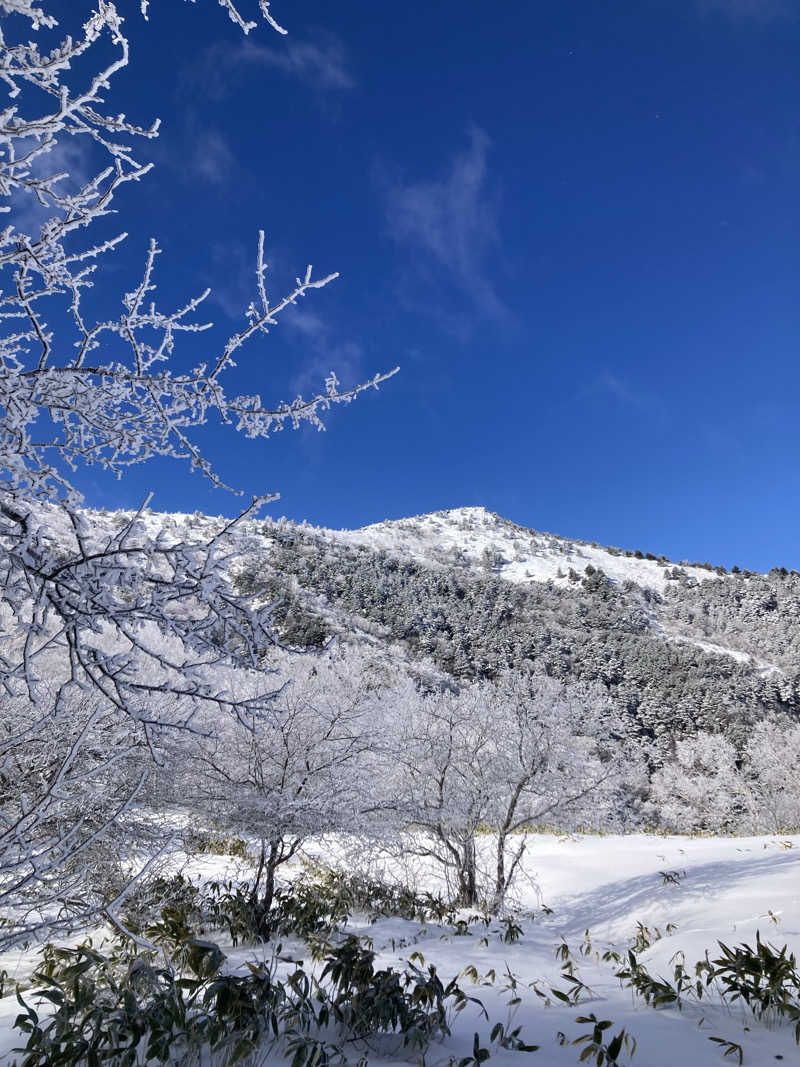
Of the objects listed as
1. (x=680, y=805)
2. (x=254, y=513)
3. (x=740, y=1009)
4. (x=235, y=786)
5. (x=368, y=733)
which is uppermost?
(x=254, y=513)

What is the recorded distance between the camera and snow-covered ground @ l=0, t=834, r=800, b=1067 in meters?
3.31

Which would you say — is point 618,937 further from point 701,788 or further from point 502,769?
point 701,788

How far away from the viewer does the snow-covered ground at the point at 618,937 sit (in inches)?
130

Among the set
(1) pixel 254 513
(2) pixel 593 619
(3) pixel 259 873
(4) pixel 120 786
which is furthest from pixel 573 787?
(2) pixel 593 619

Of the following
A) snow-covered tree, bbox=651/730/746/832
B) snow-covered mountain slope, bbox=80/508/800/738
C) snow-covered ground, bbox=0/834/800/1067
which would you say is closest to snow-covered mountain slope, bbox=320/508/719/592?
snow-covered mountain slope, bbox=80/508/800/738

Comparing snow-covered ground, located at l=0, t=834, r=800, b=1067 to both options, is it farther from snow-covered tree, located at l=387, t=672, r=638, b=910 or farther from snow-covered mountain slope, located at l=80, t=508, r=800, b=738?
snow-covered mountain slope, located at l=80, t=508, r=800, b=738

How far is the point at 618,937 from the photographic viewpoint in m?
9.64

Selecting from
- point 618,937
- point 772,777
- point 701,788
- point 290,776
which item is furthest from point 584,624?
point 290,776

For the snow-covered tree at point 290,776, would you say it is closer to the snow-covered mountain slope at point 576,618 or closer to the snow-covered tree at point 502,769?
the snow-covered tree at point 502,769

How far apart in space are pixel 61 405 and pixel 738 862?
49.2 ft

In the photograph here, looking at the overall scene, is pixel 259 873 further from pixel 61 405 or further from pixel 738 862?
pixel 738 862

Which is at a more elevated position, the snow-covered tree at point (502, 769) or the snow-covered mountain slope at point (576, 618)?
the snow-covered mountain slope at point (576, 618)

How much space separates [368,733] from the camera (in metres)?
8.66

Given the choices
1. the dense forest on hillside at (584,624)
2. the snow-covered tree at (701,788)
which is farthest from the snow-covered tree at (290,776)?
the dense forest on hillside at (584,624)
